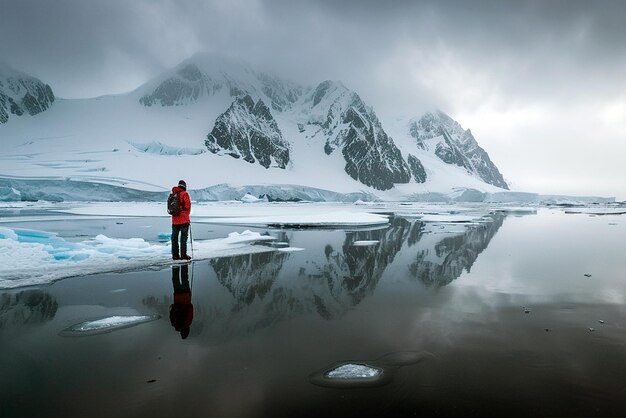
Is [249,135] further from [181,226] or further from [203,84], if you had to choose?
[181,226]

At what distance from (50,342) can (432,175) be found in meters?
175

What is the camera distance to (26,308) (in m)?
6.11

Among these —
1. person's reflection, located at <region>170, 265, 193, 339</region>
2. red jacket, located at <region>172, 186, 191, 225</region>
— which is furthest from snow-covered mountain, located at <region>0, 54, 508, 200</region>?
person's reflection, located at <region>170, 265, 193, 339</region>

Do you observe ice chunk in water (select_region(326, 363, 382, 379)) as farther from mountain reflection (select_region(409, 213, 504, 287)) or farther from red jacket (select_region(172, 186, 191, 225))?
red jacket (select_region(172, 186, 191, 225))

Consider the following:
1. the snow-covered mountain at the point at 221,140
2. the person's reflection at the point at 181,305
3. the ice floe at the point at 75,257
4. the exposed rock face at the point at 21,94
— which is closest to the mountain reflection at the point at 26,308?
the ice floe at the point at 75,257

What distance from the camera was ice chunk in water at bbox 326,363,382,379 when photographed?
385 cm

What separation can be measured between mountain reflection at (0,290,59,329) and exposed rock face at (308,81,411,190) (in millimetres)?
137052

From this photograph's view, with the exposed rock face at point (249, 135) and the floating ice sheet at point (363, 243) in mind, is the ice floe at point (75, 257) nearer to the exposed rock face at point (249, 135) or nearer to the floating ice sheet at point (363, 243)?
the floating ice sheet at point (363, 243)

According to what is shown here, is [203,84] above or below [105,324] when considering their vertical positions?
above

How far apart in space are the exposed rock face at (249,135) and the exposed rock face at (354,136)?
858 inches

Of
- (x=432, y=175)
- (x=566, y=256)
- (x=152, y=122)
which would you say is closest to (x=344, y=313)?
(x=566, y=256)

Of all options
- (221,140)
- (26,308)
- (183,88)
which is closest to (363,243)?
(26,308)

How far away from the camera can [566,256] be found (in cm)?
1245

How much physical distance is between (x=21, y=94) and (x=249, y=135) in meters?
70.8
